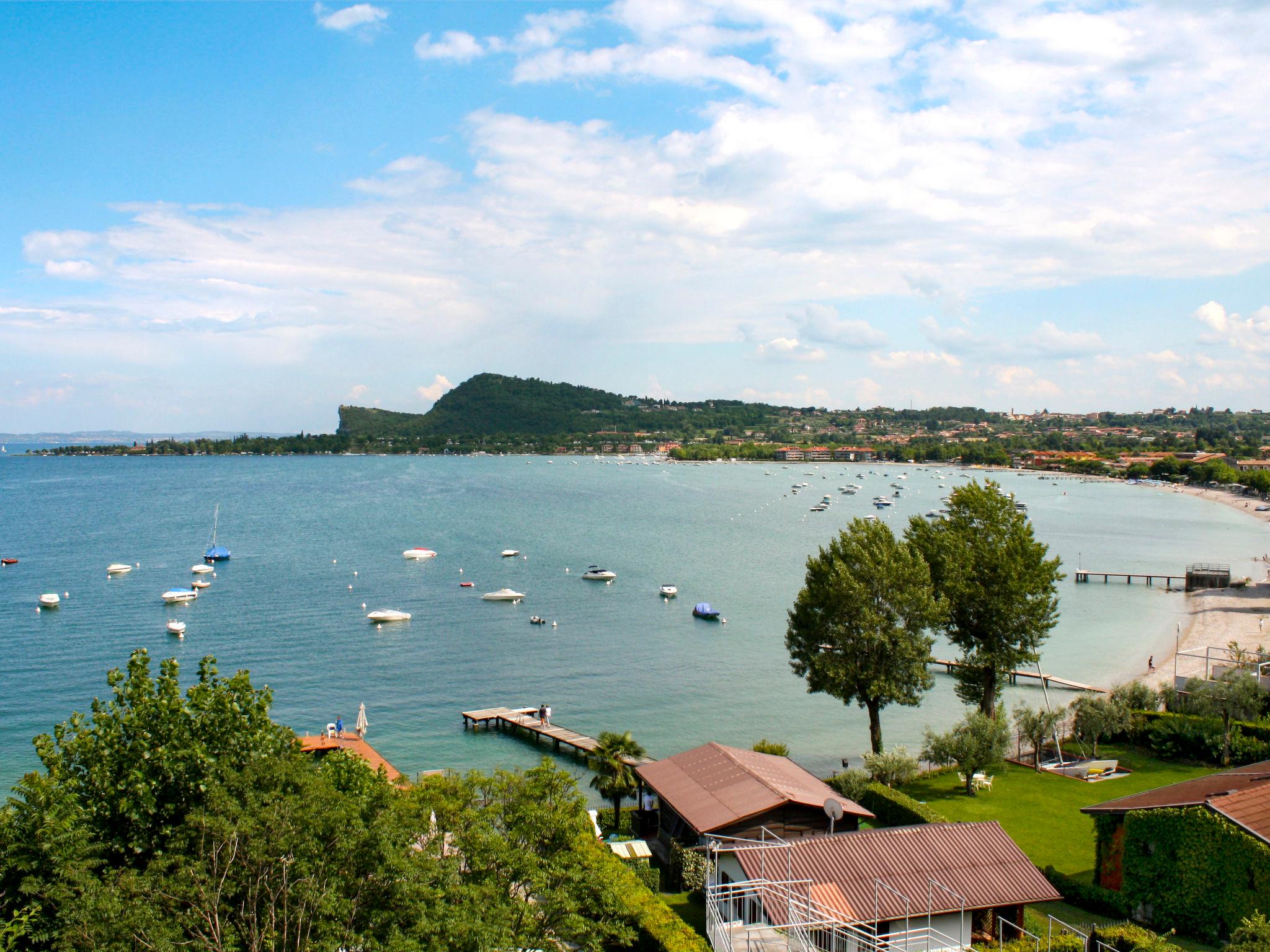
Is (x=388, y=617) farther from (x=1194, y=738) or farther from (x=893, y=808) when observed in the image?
(x=1194, y=738)

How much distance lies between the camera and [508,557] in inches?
3718

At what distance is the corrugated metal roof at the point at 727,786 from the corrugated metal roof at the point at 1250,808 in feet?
25.6

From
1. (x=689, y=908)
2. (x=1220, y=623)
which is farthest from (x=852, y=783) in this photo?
(x=1220, y=623)

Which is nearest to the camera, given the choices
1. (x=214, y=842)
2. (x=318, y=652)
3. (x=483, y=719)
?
(x=214, y=842)

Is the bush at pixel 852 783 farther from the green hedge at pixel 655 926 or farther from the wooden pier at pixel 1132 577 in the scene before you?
the wooden pier at pixel 1132 577

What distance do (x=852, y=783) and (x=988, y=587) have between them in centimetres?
1167

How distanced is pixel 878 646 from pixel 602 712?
17067mm

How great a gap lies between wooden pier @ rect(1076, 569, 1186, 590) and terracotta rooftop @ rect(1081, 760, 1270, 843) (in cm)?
6815

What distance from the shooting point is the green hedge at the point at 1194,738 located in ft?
103

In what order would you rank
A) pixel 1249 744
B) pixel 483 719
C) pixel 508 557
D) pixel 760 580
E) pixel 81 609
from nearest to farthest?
pixel 1249 744 < pixel 483 719 < pixel 81 609 < pixel 760 580 < pixel 508 557

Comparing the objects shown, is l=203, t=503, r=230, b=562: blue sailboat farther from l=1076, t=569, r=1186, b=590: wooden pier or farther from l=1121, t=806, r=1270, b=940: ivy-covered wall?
l=1121, t=806, r=1270, b=940: ivy-covered wall

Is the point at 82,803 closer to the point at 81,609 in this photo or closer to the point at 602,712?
the point at 602,712

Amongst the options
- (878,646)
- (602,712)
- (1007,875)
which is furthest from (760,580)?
(1007,875)

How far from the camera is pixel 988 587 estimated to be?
35.1 meters
